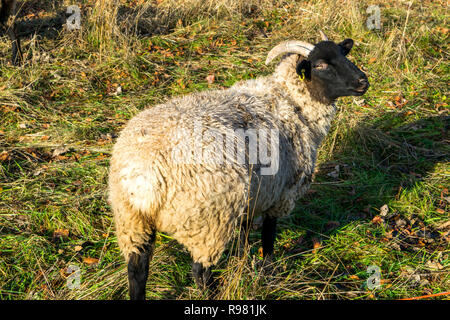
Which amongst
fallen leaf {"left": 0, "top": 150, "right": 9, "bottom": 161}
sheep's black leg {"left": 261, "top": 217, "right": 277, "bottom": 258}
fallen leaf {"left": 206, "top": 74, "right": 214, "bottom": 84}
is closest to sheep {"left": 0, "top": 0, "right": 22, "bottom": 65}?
fallen leaf {"left": 0, "top": 150, "right": 9, "bottom": 161}

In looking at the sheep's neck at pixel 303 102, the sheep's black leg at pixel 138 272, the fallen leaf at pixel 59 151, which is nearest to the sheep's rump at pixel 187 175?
the sheep's black leg at pixel 138 272

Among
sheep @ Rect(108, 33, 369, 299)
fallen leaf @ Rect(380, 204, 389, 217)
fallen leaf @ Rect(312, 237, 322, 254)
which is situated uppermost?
sheep @ Rect(108, 33, 369, 299)

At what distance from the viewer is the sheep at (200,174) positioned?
274 centimetres

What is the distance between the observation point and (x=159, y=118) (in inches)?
118

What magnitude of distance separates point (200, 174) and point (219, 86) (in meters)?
4.22

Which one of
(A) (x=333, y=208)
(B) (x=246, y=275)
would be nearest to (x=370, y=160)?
(A) (x=333, y=208)

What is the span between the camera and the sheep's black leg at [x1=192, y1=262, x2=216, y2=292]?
121 inches

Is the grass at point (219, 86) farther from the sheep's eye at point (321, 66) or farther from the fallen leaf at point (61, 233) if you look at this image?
the sheep's eye at point (321, 66)

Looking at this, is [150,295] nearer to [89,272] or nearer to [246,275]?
[89,272]

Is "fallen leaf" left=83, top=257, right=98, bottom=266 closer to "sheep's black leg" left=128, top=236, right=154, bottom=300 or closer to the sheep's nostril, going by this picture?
"sheep's black leg" left=128, top=236, right=154, bottom=300

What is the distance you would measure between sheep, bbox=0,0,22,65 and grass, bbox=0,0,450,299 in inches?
14.8

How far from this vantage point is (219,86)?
6766mm

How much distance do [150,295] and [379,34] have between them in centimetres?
719
